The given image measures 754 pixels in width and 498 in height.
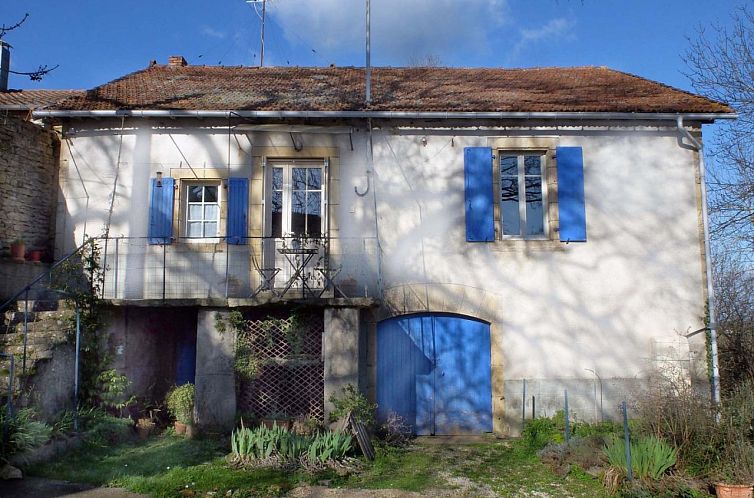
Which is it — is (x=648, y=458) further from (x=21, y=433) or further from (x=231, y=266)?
(x=21, y=433)

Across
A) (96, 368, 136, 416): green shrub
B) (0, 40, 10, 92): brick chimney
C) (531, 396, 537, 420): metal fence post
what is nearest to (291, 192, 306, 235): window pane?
(96, 368, 136, 416): green shrub

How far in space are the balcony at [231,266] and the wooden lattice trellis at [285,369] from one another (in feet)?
2.39

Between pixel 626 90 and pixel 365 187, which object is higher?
pixel 626 90

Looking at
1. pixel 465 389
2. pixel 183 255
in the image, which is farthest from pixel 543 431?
pixel 183 255

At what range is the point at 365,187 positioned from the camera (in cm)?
1010

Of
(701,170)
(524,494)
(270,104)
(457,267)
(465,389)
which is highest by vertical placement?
(270,104)

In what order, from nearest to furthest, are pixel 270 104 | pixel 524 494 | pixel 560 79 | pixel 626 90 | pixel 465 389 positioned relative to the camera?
pixel 524 494 < pixel 465 389 < pixel 270 104 < pixel 626 90 < pixel 560 79

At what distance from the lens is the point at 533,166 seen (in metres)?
10.3

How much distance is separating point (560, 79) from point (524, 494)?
898cm

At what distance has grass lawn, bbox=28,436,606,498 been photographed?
6.68 m

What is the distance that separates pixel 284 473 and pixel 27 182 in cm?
683

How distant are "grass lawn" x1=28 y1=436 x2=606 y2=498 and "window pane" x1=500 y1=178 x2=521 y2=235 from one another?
12.3ft

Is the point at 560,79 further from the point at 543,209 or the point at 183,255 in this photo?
the point at 183,255

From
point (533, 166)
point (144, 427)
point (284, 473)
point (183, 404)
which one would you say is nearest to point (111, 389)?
point (144, 427)
